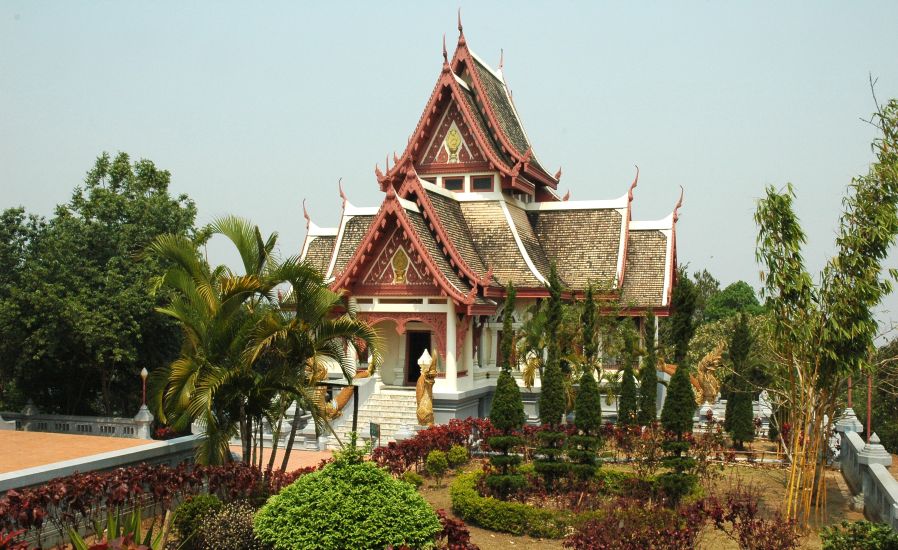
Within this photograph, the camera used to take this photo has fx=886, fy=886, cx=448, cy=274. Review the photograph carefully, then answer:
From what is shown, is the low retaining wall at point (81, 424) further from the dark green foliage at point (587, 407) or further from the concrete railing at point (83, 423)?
the dark green foliage at point (587, 407)

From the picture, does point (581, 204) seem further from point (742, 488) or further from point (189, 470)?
point (189, 470)

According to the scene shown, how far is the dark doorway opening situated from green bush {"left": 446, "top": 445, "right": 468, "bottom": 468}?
6.51m

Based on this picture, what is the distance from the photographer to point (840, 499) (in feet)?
50.9

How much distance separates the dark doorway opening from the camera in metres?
23.8

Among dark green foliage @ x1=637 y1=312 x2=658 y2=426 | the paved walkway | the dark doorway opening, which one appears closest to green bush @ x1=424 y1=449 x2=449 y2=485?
dark green foliage @ x1=637 y1=312 x2=658 y2=426

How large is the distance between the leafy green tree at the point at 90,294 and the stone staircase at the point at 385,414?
586 centimetres

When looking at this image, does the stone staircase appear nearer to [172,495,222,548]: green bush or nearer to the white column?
the white column

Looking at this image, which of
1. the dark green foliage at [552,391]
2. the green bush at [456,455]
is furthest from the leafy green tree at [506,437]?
the green bush at [456,455]

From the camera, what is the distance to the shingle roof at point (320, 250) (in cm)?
2758

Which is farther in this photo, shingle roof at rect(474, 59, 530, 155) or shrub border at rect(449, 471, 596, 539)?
shingle roof at rect(474, 59, 530, 155)

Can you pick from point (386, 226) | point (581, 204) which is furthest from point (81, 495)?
point (581, 204)

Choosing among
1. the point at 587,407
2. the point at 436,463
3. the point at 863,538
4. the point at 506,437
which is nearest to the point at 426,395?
the point at 436,463

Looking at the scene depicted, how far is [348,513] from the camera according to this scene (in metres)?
9.25

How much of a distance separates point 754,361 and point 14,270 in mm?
19075
